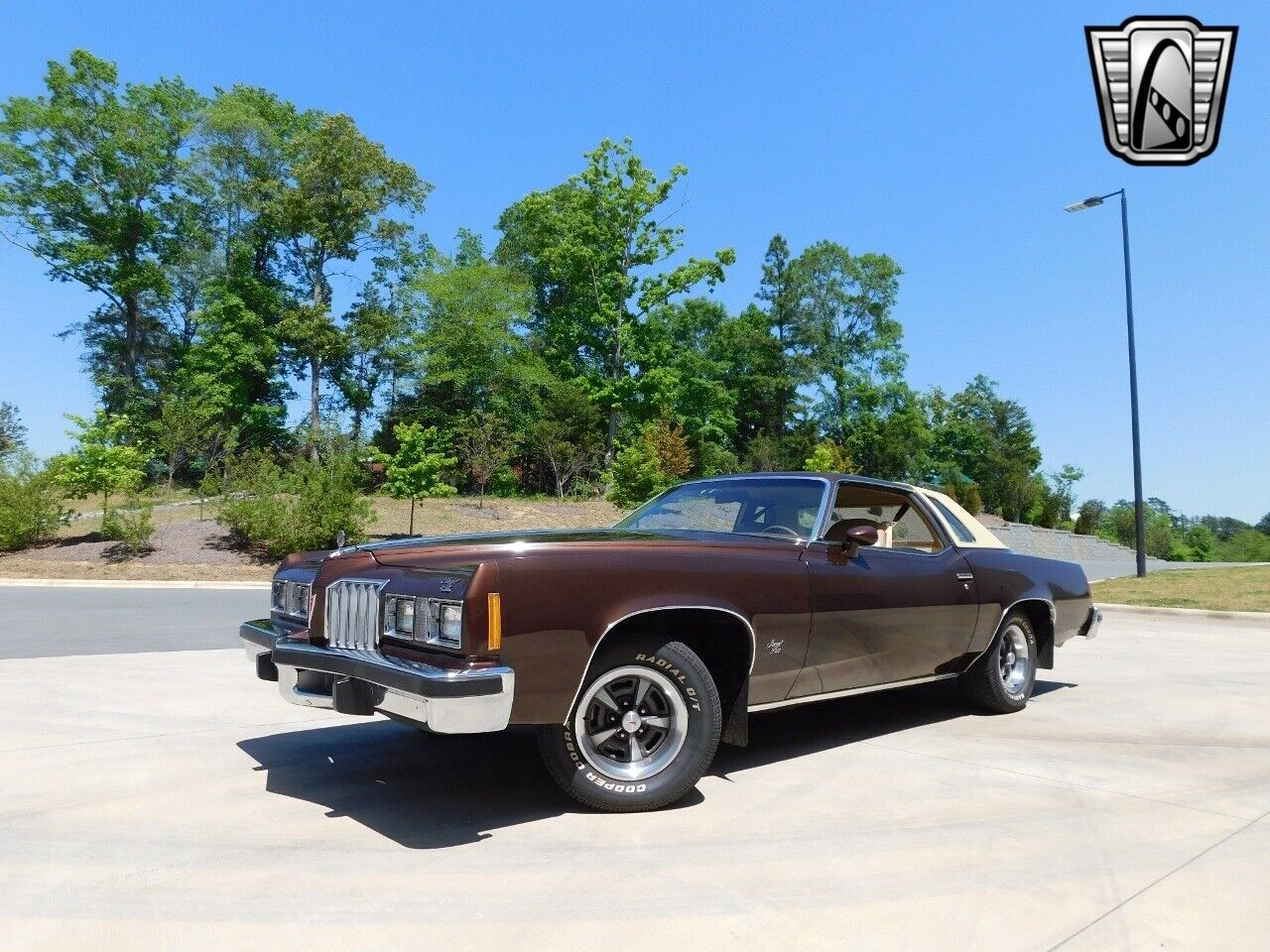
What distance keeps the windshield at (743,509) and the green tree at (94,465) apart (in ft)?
71.1

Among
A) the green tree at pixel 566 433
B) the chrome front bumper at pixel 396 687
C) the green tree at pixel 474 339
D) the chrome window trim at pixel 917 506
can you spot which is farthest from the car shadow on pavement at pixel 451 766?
the green tree at pixel 474 339

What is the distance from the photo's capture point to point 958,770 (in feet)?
15.3

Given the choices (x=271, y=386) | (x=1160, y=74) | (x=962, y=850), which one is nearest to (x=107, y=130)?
(x=271, y=386)

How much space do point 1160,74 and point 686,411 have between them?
45.6 metres

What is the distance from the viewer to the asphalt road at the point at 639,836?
9.15ft

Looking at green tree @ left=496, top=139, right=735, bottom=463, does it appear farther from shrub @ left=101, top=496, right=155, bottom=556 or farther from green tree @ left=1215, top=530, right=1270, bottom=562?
green tree @ left=1215, top=530, right=1270, bottom=562

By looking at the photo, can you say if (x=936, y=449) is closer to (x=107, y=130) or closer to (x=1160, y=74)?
(x=107, y=130)

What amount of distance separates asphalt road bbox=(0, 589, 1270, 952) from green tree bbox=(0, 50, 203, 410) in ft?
154

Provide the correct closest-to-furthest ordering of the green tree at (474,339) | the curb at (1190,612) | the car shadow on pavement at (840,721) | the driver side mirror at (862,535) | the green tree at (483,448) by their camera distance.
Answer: the driver side mirror at (862,535)
the car shadow on pavement at (840,721)
the curb at (1190,612)
the green tree at (483,448)
the green tree at (474,339)

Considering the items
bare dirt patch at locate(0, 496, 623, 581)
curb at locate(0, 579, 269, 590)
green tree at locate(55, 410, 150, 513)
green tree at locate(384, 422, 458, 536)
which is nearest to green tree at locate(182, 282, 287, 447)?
bare dirt patch at locate(0, 496, 623, 581)

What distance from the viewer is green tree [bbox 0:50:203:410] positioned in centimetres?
4353

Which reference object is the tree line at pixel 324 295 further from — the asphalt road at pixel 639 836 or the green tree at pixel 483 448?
the asphalt road at pixel 639 836

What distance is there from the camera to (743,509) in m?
5.37

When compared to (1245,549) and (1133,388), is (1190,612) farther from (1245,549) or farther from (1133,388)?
(1245,549)
